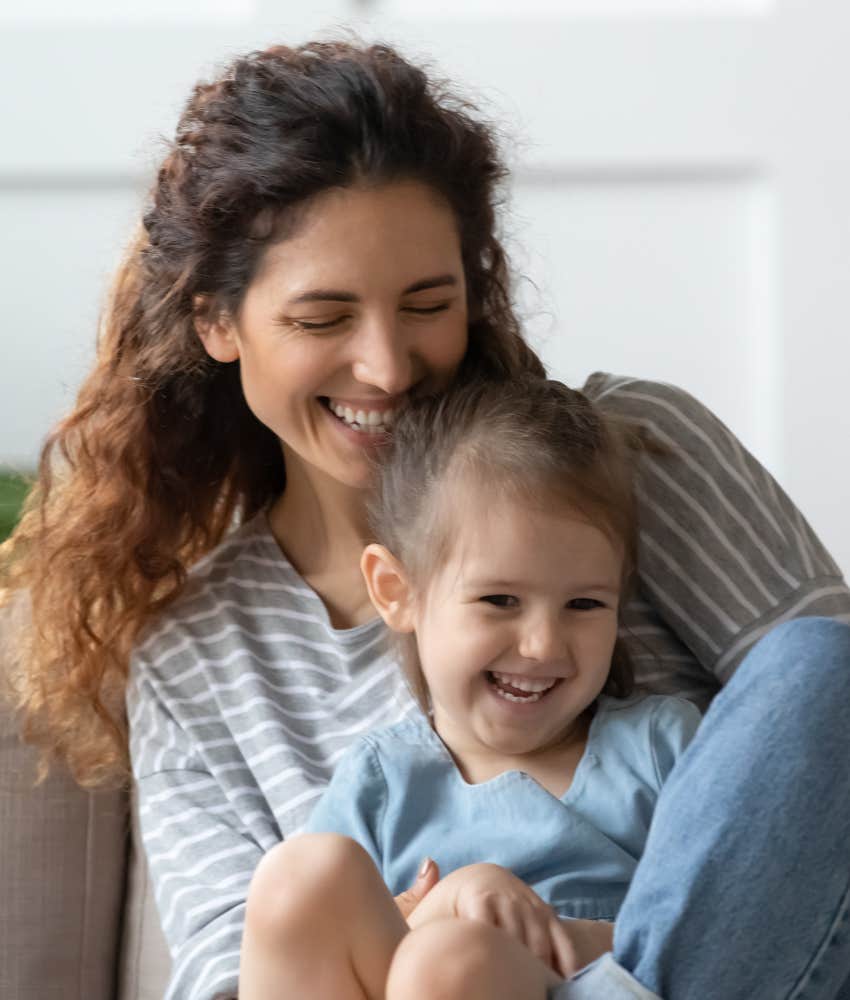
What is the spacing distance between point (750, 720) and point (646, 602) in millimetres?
444

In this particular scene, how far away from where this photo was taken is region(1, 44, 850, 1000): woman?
146 cm

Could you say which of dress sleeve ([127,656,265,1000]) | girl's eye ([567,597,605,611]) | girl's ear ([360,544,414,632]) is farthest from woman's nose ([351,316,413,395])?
dress sleeve ([127,656,265,1000])

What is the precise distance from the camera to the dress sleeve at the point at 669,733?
4.38 feet

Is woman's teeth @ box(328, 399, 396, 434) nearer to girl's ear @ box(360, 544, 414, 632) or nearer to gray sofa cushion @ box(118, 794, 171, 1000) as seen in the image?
girl's ear @ box(360, 544, 414, 632)

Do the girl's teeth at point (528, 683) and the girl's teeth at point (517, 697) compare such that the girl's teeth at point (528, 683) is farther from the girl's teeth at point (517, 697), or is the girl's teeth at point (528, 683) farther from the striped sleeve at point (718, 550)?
the striped sleeve at point (718, 550)

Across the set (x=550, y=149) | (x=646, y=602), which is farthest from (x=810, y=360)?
(x=646, y=602)

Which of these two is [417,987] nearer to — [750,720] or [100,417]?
[750,720]

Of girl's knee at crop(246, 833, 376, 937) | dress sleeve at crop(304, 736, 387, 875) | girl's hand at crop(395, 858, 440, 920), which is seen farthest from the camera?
dress sleeve at crop(304, 736, 387, 875)

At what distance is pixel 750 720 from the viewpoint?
1.05 m

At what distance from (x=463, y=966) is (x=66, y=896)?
2.47 ft

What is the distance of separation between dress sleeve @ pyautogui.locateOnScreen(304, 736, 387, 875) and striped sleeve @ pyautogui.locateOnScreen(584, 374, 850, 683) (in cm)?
28

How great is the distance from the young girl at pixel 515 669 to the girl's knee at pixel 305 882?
87mm

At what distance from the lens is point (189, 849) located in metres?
1.51

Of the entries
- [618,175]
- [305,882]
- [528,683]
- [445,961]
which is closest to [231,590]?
[528,683]
